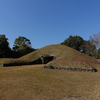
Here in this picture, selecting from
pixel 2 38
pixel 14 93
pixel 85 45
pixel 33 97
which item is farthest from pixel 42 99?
pixel 85 45

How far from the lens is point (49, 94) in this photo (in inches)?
196

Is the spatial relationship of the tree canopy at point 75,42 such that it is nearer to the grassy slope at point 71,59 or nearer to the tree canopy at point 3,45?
the grassy slope at point 71,59

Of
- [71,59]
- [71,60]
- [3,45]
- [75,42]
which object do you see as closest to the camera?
[71,60]

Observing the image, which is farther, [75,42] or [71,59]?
[75,42]

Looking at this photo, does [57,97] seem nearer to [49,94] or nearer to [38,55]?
[49,94]

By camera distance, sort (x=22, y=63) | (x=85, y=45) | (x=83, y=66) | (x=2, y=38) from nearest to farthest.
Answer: (x=83, y=66) < (x=22, y=63) < (x=2, y=38) < (x=85, y=45)

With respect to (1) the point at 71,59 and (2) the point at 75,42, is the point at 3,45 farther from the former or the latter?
(2) the point at 75,42

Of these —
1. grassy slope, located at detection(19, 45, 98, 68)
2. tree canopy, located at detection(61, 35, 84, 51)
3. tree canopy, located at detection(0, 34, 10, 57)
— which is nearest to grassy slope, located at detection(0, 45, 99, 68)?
grassy slope, located at detection(19, 45, 98, 68)

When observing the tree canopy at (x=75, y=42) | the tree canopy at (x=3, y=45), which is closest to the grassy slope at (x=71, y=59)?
the tree canopy at (x=3, y=45)

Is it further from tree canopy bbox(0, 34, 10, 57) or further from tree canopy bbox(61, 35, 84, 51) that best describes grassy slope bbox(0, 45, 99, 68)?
tree canopy bbox(61, 35, 84, 51)

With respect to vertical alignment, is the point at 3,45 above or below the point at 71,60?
above

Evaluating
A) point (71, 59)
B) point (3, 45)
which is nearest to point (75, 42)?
point (71, 59)

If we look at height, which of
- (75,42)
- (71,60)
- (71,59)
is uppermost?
(75,42)

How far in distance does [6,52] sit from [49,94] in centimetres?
2965
